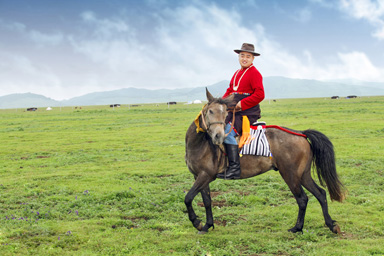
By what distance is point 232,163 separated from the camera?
7418mm

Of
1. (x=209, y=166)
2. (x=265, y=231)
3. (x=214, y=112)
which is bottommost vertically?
(x=265, y=231)

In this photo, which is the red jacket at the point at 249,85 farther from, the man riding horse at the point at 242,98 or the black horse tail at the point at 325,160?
the black horse tail at the point at 325,160

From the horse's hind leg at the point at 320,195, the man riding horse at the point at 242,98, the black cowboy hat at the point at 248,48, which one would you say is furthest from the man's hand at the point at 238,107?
the horse's hind leg at the point at 320,195

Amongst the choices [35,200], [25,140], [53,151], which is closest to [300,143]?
[35,200]

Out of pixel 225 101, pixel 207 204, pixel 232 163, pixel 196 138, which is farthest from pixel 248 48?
pixel 207 204

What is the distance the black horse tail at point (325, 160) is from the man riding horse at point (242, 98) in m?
1.50

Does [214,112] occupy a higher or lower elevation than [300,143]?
higher

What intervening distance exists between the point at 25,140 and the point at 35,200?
18887 mm

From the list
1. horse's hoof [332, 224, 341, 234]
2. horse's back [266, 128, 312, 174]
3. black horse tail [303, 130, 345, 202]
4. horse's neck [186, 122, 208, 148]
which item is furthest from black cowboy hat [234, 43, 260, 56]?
horse's hoof [332, 224, 341, 234]

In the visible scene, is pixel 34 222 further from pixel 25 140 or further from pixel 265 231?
pixel 25 140

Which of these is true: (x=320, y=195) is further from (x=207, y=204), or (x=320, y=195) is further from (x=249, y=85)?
(x=249, y=85)

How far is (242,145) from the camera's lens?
24.9ft

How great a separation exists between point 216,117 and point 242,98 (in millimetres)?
1406

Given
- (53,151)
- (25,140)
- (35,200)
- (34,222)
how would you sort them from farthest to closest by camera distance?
1. (25,140)
2. (53,151)
3. (35,200)
4. (34,222)
